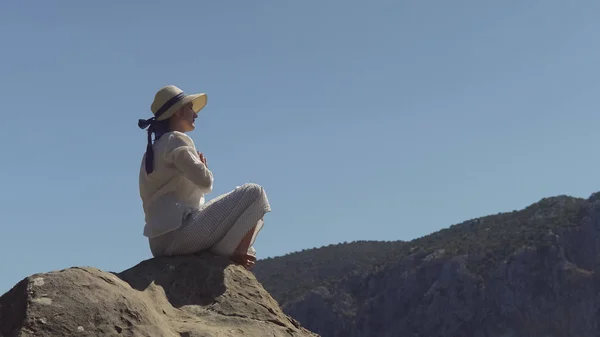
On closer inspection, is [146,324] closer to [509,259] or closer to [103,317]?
[103,317]

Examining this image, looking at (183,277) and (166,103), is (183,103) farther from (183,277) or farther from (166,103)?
(183,277)

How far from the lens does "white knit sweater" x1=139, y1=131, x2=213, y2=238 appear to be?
7922 millimetres

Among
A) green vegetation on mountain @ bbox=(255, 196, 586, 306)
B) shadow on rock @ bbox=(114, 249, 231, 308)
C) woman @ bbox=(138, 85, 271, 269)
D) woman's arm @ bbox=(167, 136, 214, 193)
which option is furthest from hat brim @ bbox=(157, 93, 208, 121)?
green vegetation on mountain @ bbox=(255, 196, 586, 306)

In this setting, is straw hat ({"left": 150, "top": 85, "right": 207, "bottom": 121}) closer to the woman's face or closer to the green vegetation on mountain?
the woman's face

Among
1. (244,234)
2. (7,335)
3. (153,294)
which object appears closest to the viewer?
(7,335)

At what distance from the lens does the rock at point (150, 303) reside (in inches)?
245

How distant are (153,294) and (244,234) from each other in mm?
1237

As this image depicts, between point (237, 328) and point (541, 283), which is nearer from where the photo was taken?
point (237, 328)

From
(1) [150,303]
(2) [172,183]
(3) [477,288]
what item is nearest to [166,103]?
(2) [172,183]

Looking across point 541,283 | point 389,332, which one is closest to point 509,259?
point 541,283

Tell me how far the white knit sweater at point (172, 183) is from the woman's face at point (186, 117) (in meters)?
0.27

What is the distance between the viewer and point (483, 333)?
84000 mm

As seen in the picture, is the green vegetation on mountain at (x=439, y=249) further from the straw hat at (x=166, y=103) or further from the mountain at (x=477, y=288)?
the straw hat at (x=166, y=103)

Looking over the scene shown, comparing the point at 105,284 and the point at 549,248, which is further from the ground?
the point at 549,248
